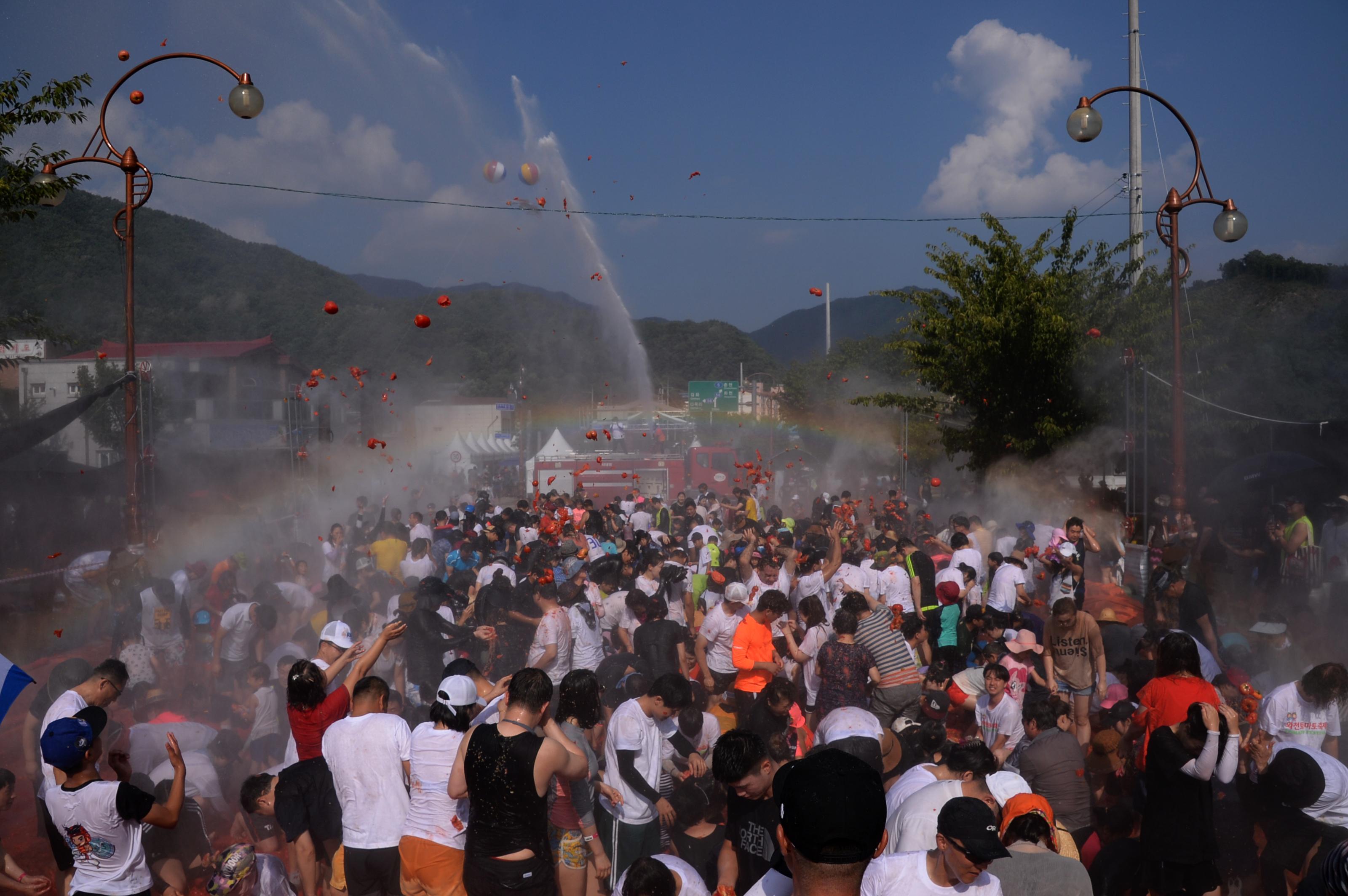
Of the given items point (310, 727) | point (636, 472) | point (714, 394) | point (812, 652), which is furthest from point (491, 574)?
point (714, 394)

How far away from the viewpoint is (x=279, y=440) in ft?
117

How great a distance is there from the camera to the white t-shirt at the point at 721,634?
7.07 meters

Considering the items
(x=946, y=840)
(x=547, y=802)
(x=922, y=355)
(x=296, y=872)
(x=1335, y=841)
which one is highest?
(x=922, y=355)

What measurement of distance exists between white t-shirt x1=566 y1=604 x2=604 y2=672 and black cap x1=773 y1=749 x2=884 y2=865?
5.27m

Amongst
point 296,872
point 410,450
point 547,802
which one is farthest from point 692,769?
point 410,450

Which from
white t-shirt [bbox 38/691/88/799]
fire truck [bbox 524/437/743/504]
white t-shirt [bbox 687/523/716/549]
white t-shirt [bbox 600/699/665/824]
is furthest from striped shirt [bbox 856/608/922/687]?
fire truck [bbox 524/437/743/504]

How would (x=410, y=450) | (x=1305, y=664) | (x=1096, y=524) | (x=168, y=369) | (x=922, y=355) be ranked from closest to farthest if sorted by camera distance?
(x=1305, y=664)
(x=1096, y=524)
(x=922, y=355)
(x=168, y=369)
(x=410, y=450)

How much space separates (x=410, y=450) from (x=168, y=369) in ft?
62.4

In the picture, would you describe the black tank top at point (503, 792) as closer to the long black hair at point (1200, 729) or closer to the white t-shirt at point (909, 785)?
the white t-shirt at point (909, 785)

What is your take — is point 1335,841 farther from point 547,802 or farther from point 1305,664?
point 1305,664

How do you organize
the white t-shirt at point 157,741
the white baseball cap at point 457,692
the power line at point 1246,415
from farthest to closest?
the power line at point 1246,415 < the white t-shirt at point 157,741 < the white baseball cap at point 457,692

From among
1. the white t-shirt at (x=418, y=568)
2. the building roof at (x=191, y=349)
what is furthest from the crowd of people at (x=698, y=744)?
the building roof at (x=191, y=349)

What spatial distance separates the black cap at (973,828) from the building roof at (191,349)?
3436 centimetres

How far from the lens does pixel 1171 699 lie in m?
4.87
